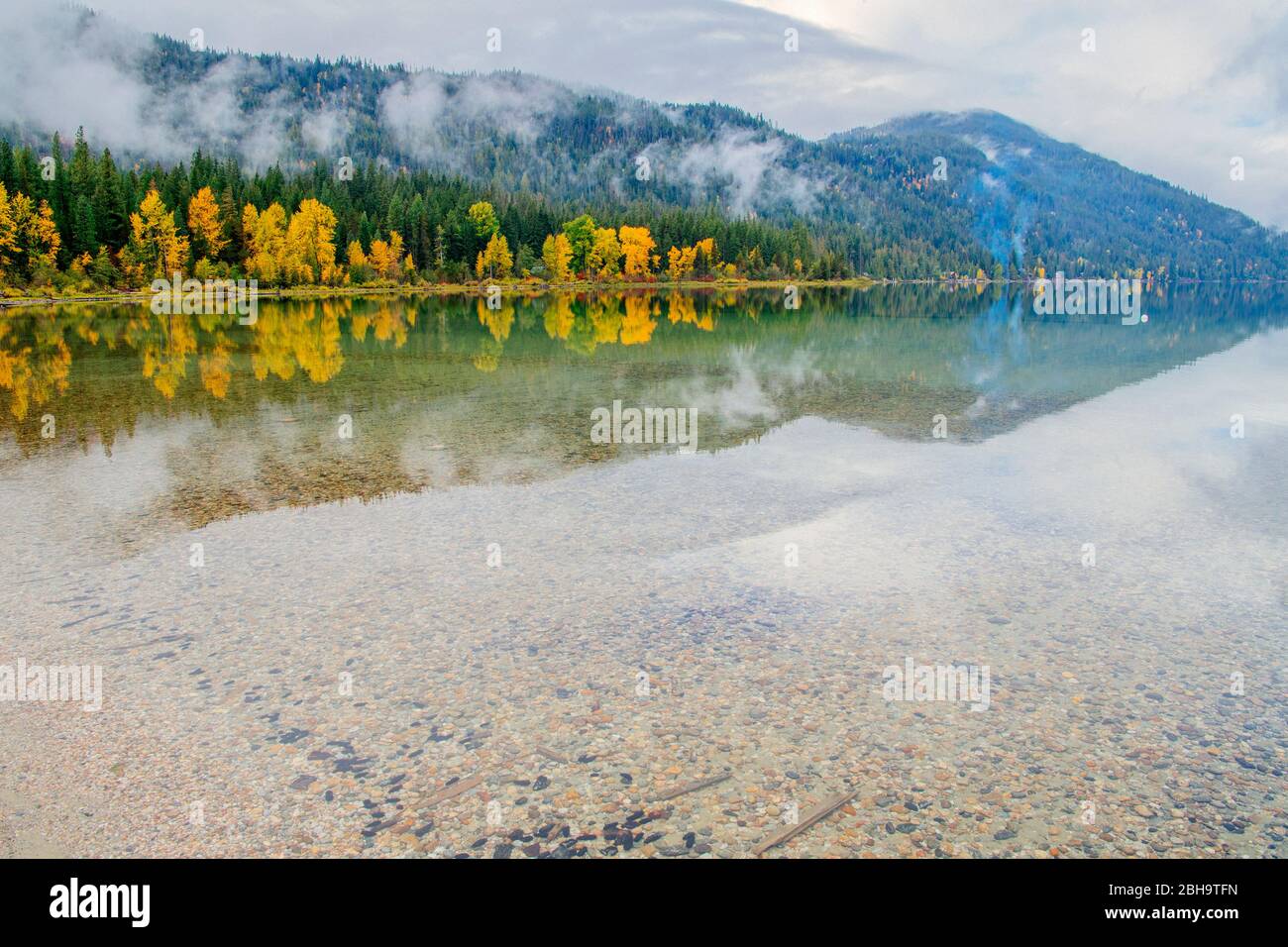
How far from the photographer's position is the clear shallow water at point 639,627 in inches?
299

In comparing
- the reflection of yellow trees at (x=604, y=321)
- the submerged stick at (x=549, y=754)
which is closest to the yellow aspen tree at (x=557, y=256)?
the reflection of yellow trees at (x=604, y=321)

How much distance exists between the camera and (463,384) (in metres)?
32.7

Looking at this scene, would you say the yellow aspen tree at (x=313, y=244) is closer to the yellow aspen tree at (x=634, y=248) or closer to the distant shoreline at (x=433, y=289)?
the distant shoreline at (x=433, y=289)

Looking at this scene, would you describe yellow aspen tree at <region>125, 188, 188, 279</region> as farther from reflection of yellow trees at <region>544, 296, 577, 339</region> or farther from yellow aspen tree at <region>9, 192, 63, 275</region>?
reflection of yellow trees at <region>544, 296, 577, 339</region>

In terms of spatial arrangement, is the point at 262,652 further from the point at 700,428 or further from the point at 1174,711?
the point at 700,428

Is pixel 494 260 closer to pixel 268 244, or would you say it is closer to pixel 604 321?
pixel 268 244

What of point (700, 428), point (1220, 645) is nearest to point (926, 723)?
point (1220, 645)

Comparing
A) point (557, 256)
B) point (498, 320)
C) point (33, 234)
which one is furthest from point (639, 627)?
point (557, 256)

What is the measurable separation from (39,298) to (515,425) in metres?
85.6

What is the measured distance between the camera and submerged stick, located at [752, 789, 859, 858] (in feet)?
23.3

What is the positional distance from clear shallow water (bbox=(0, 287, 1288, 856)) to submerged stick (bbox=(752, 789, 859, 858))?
0.31 feet

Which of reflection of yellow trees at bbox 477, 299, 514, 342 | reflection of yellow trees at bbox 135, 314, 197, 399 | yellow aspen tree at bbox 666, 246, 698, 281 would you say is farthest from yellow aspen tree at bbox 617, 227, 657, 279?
reflection of yellow trees at bbox 135, 314, 197, 399

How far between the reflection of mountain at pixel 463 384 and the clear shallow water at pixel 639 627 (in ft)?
0.98

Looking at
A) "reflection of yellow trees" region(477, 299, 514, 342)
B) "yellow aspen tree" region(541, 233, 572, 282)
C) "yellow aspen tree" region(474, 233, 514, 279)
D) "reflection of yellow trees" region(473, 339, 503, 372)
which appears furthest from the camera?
"yellow aspen tree" region(541, 233, 572, 282)
